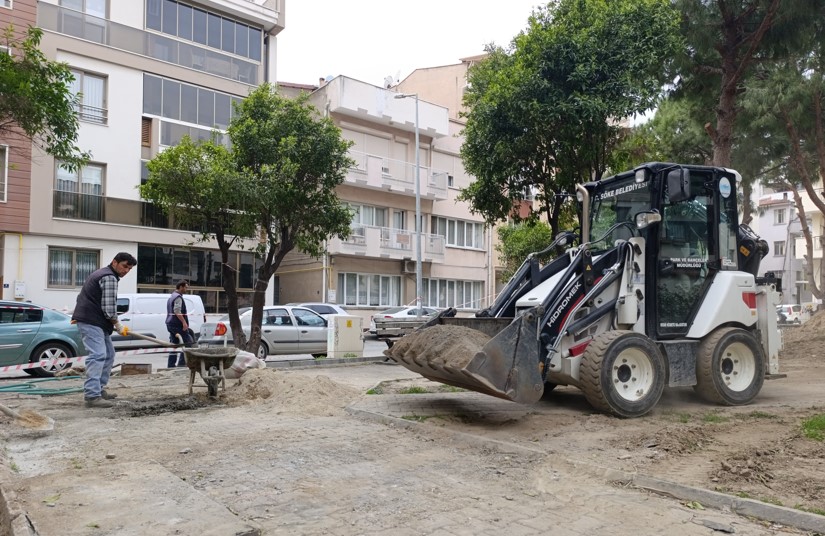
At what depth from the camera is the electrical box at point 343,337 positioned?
17.2 metres

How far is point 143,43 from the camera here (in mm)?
27172

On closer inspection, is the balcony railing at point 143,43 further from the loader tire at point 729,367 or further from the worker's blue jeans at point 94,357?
the loader tire at point 729,367

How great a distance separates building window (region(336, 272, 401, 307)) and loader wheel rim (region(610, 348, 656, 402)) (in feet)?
82.7

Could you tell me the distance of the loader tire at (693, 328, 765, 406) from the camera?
8.94 meters

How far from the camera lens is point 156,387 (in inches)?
460

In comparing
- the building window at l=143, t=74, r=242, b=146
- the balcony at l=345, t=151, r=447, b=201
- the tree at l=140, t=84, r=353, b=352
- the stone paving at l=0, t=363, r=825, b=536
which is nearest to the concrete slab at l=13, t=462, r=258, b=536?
the stone paving at l=0, t=363, r=825, b=536

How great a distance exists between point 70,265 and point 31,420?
19.5 metres

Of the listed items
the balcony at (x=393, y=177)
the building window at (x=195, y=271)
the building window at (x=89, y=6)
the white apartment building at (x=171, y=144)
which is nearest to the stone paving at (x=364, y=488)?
the white apartment building at (x=171, y=144)

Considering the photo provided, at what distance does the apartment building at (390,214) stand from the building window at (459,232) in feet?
0.18

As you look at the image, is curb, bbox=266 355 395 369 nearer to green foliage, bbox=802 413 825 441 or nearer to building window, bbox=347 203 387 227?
green foliage, bbox=802 413 825 441

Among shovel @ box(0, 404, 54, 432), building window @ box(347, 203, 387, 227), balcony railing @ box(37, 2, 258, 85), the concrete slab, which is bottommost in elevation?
the concrete slab

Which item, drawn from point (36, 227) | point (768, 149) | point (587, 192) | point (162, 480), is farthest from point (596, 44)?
point (36, 227)

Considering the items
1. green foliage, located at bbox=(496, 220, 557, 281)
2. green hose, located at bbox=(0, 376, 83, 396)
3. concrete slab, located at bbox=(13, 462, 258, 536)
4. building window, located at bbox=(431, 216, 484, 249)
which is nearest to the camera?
concrete slab, located at bbox=(13, 462, 258, 536)

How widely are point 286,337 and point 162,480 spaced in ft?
42.7
